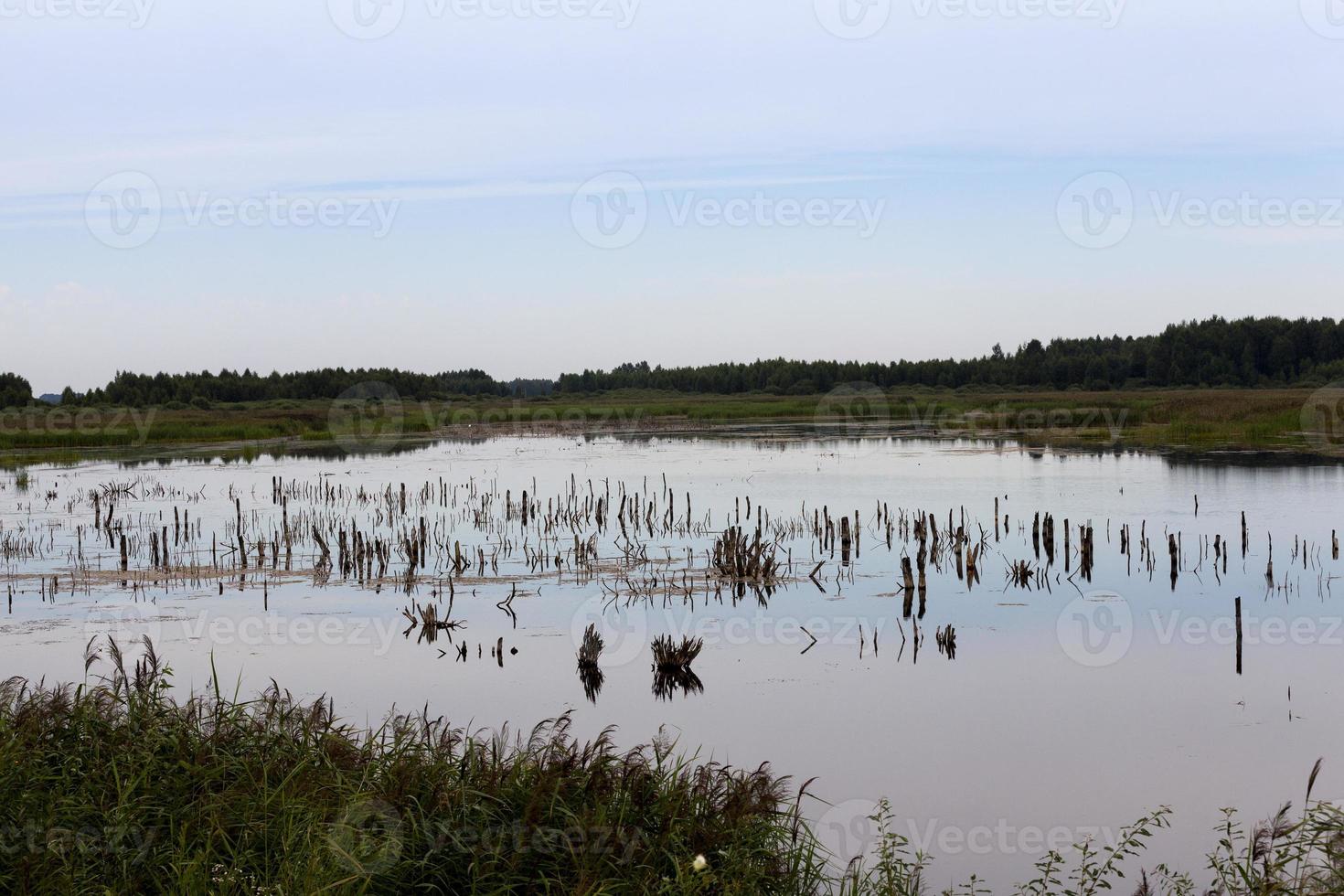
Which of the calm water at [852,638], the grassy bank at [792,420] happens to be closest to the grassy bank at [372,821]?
the calm water at [852,638]

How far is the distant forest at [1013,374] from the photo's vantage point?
315 feet

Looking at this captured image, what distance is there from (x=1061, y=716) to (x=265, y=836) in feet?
24.9

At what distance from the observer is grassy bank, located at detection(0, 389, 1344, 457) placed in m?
48.9

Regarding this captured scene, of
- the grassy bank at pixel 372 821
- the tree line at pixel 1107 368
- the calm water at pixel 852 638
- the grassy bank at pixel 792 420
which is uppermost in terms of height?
the tree line at pixel 1107 368

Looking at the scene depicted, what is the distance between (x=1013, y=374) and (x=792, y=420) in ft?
163

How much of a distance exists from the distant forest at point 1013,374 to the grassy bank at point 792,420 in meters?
8.38

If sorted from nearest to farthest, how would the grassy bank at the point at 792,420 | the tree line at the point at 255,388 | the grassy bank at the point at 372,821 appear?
the grassy bank at the point at 372,821 < the grassy bank at the point at 792,420 < the tree line at the point at 255,388

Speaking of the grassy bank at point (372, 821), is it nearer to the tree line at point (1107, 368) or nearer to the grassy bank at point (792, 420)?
the grassy bank at point (792, 420)

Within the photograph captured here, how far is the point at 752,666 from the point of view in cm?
1294

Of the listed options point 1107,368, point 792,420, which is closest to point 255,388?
point 792,420

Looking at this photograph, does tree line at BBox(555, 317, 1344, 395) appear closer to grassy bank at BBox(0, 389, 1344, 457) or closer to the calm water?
grassy bank at BBox(0, 389, 1344, 457)

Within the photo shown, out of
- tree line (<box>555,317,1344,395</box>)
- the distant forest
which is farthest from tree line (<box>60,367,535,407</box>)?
tree line (<box>555,317,1344,395</box>)

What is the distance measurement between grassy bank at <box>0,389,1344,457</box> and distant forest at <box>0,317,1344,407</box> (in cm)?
838

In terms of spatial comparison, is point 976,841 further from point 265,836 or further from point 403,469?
point 403,469
